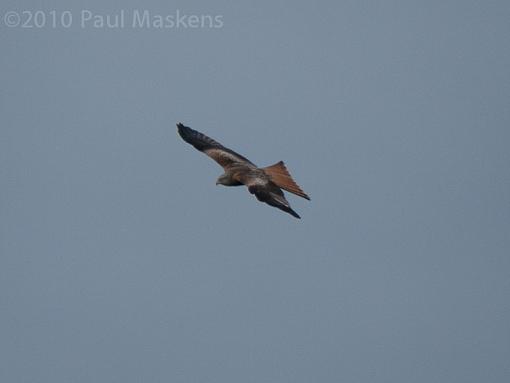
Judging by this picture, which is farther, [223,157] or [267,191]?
[223,157]

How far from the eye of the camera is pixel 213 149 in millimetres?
31562

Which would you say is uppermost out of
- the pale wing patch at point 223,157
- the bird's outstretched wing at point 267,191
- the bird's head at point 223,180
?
the pale wing patch at point 223,157

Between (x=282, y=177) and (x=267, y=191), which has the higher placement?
(x=282, y=177)

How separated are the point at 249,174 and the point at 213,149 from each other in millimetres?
3290

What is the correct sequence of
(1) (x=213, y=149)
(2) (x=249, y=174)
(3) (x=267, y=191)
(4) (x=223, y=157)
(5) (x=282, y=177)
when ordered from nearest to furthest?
(3) (x=267, y=191)
(5) (x=282, y=177)
(2) (x=249, y=174)
(4) (x=223, y=157)
(1) (x=213, y=149)

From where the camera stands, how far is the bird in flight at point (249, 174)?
27.0m

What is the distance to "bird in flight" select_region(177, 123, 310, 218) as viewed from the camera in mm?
26953

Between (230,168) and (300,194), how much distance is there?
349cm

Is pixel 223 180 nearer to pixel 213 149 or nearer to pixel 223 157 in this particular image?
pixel 223 157

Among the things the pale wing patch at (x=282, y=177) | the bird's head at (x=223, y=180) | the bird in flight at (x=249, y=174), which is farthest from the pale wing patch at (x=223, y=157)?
the pale wing patch at (x=282, y=177)

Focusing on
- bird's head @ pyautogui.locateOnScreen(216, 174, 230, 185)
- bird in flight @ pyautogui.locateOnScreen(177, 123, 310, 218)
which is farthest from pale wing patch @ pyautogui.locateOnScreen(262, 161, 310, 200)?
bird's head @ pyautogui.locateOnScreen(216, 174, 230, 185)

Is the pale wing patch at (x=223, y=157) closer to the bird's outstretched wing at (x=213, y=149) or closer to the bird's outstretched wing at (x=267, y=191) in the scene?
the bird's outstretched wing at (x=213, y=149)

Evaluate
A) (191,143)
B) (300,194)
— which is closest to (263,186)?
(300,194)

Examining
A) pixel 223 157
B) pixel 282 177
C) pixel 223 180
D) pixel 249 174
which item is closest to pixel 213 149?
pixel 223 157
